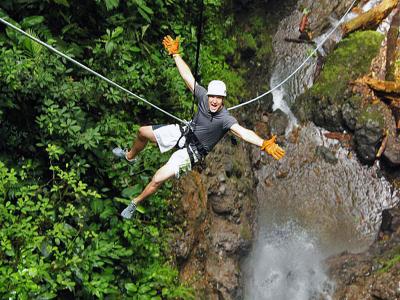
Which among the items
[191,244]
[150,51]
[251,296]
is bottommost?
[251,296]

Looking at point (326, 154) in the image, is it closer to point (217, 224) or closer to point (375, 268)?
point (375, 268)

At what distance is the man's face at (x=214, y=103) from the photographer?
5.21m

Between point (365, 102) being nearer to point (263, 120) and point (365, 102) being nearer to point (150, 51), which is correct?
point (263, 120)

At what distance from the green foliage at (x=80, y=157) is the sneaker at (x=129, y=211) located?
137 millimetres

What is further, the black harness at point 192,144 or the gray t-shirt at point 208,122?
the black harness at point 192,144

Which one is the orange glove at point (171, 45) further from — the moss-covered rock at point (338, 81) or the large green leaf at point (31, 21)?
the moss-covered rock at point (338, 81)

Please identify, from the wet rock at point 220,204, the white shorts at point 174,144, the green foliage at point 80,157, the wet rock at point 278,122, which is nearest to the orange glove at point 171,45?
the green foliage at point 80,157

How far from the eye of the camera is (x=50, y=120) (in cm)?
546

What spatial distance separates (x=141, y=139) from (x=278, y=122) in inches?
198

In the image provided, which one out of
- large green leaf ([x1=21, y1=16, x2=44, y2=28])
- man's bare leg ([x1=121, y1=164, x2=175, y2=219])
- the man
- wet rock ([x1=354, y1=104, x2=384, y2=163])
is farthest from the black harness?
wet rock ([x1=354, y1=104, x2=384, y2=163])

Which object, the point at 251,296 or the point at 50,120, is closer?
the point at 50,120

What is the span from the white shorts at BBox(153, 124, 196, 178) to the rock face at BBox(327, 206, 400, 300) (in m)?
4.20

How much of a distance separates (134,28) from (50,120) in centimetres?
250

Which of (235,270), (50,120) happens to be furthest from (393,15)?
(50,120)
